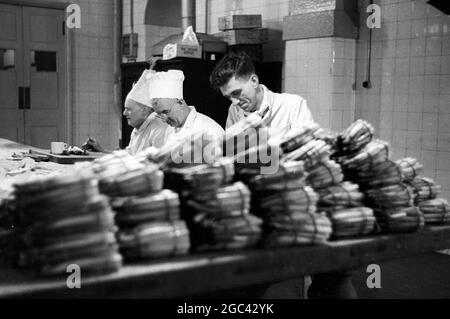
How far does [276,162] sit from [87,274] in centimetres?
81

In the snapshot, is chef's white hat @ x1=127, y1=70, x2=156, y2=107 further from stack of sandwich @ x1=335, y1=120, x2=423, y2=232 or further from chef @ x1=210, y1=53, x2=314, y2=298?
stack of sandwich @ x1=335, y1=120, x2=423, y2=232

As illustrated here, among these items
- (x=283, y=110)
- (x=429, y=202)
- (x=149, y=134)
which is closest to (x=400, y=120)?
(x=283, y=110)

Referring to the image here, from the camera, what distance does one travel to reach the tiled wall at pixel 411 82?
17.0 feet

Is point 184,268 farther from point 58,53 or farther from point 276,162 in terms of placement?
point 58,53

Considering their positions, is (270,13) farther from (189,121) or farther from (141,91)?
(189,121)

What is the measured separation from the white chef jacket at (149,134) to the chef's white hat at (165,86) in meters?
0.78

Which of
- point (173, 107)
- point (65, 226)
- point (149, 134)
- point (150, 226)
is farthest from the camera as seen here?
point (149, 134)

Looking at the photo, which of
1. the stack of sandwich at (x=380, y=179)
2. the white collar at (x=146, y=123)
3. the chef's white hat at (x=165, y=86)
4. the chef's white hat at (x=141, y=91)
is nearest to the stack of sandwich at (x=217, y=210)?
the stack of sandwich at (x=380, y=179)

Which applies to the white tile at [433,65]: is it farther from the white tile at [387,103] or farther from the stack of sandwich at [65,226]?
the stack of sandwich at [65,226]

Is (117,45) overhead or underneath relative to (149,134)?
overhead

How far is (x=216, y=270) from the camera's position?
186 centimetres

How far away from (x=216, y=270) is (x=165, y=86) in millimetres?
2442
